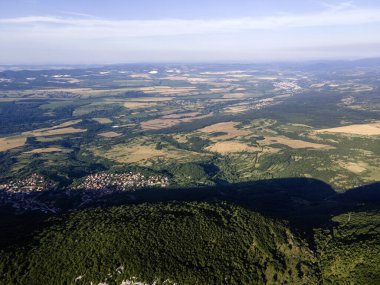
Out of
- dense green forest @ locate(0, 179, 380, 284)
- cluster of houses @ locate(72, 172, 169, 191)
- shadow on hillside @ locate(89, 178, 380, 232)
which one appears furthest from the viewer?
cluster of houses @ locate(72, 172, 169, 191)

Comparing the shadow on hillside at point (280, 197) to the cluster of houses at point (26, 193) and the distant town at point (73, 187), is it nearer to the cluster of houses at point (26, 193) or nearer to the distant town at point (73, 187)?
the distant town at point (73, 187)

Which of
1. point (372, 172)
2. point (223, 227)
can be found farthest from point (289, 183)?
point (223, 227)

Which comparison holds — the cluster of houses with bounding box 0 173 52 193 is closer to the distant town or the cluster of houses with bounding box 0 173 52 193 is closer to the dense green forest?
the distant town

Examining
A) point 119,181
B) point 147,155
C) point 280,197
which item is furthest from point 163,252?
point 147,155

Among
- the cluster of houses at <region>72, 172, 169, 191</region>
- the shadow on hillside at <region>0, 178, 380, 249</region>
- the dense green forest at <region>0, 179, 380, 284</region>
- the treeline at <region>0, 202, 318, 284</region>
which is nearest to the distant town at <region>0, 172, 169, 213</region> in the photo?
the cluster of houses at <region>72, 172, 169, 191</region>

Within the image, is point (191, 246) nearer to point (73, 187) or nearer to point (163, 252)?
point (163, 252)

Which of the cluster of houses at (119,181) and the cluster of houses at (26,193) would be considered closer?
the cluster of houses at (26,193)

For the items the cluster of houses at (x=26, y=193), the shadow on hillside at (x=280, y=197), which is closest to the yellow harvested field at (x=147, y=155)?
the cluster of houses at (x=26, y=193)

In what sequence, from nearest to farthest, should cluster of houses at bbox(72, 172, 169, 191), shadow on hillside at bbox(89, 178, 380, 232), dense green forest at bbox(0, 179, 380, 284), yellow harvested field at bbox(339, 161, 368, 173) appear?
dense green forest at bbox(0, 179, 380, 284), shadow on hillside at bbox(89, 178, 380, 232), cluster of houses at bbox(72, 172, 169, 191), yellow harvested field at bbox(339, 161, 368, 173)
